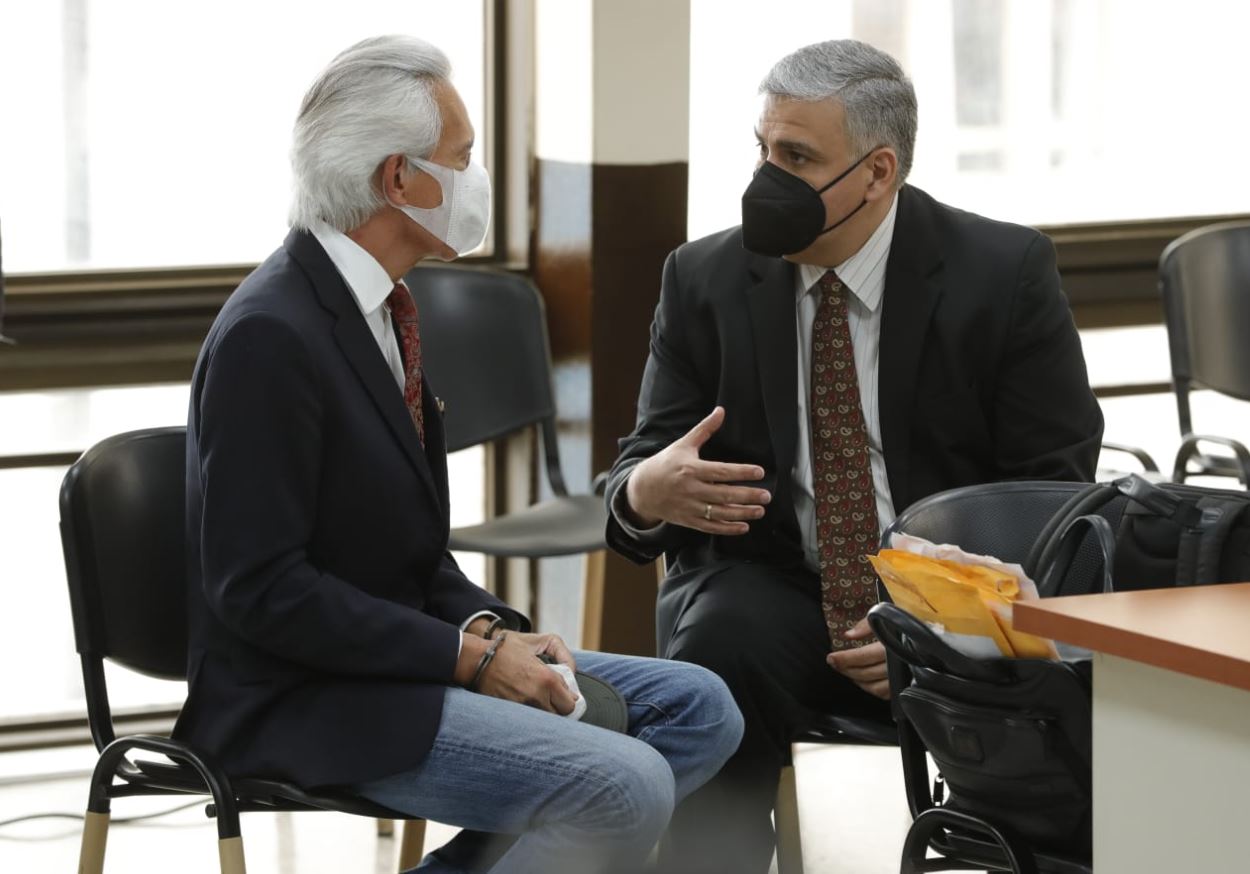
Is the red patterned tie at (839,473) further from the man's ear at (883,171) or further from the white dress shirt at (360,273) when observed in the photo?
the white dress shirt at (360,273)

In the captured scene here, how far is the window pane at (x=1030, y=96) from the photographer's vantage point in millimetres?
4270

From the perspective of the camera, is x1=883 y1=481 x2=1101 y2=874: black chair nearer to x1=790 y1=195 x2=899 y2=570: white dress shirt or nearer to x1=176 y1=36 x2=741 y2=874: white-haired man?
x1=176 y1=36 x2=741 y2=874: white-haired man

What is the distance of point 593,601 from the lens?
3.71m

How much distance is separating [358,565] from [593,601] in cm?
159

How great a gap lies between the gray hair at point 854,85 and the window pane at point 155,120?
1273mm

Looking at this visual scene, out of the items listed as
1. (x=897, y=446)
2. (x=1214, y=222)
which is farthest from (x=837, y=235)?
(x=1214, y=222)

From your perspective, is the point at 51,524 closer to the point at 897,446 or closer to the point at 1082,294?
the point at 897,446

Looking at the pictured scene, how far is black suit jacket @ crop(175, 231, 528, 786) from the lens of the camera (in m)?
2.01

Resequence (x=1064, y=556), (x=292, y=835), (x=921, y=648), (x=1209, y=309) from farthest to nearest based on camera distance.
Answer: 1. (x=1209, y=309)
2. (x=292, y=835)
3. (x=1064, y=556)
4. (x=921, y=648)

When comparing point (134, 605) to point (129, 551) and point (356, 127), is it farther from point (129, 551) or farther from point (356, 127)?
point (356, 127)

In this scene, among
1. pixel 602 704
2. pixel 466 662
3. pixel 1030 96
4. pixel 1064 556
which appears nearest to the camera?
pixel 1064 556

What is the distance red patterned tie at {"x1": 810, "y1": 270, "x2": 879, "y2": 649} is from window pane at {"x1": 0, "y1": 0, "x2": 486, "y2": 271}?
1.43 m

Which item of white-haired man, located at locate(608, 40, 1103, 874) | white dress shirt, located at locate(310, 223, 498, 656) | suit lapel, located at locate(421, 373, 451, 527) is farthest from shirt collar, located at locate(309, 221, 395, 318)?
white-haired man, located at locate(608, 40, 1103, 874)

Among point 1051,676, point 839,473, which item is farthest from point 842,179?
point 1051,676
